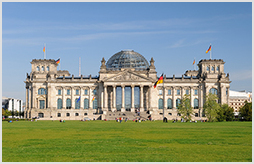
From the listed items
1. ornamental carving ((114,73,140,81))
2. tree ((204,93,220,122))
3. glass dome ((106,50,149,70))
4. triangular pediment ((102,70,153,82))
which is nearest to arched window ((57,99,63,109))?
triangular pediment ((102,70,153,82))

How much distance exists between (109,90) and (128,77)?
9.33 meters

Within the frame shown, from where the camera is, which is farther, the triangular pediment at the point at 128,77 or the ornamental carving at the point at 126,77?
the ornamental carving at the point at 126,77

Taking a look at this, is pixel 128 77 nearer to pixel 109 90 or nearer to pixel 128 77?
pixel 128 77

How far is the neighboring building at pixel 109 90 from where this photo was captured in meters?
135

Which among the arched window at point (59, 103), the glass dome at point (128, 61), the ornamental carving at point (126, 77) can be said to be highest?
the glass dome at point (128, 61)

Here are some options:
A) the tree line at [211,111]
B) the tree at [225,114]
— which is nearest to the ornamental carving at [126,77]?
the tree line at [211,111]

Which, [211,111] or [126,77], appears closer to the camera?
[211,111]

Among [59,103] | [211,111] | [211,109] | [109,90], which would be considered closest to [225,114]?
[211,109]

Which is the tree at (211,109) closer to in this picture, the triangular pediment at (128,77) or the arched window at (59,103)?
the triangular pediment at (128,77)

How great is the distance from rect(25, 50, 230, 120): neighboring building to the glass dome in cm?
379

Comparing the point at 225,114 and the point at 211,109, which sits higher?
the point at 211,109

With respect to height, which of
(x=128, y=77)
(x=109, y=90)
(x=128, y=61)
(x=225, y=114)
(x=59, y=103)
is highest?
(x=128, y=61)

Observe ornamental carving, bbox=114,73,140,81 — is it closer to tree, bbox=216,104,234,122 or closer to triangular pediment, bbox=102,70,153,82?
triangular pediment, bbox=102,70,153,82

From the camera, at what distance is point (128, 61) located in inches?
5699
